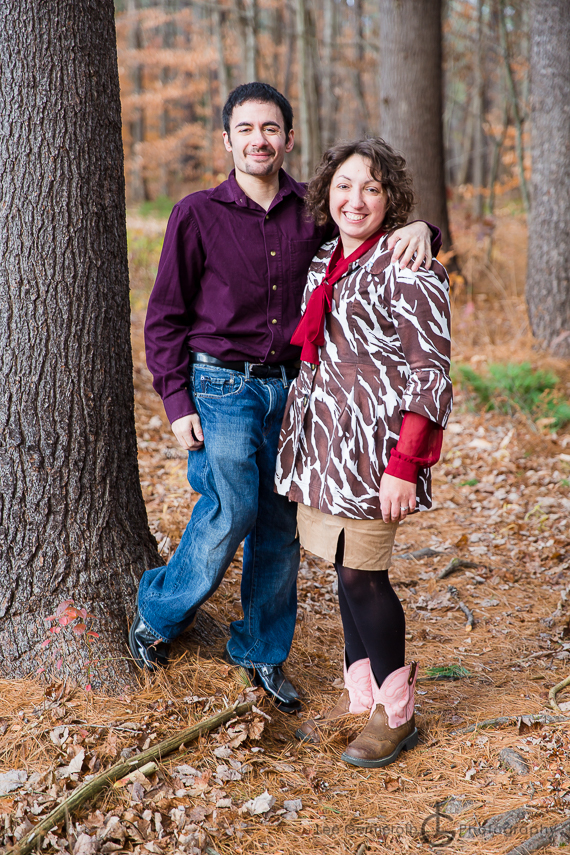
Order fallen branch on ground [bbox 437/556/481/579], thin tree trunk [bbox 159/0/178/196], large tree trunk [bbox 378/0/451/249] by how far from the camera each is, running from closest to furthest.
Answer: fallen branch on ground [bbox 437/556/481/579] → large tree trunk [bbox 378/0/451/249] → thin tree trunk [bbox 159/0/178/196]

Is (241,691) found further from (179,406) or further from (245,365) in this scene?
(245,365)

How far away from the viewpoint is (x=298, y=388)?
2.82 m

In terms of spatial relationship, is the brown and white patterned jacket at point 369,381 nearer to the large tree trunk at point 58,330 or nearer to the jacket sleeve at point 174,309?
the jacket sleeve at point 174,309

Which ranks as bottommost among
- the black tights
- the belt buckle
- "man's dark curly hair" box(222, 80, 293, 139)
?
the black tights

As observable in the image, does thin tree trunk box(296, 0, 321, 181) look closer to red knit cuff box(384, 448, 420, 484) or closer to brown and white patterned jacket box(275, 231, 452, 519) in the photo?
brown and white patterned jacket box(275, 231, 452, 519)

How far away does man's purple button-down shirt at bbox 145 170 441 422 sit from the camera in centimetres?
283

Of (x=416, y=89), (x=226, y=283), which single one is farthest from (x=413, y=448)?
(x=416, y=89)

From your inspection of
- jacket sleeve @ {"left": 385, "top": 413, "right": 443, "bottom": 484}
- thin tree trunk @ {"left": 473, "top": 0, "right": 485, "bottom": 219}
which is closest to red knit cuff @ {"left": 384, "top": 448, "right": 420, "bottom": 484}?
jacket sleeve @ {"left": 385, "top": 413, "right": 443, "bottom": 484}

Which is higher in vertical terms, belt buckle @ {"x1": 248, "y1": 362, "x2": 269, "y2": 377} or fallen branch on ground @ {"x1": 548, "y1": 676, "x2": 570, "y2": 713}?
belt buckle @ {"x1": 248, "y1": 362, "x2": 269, "y2": 377}

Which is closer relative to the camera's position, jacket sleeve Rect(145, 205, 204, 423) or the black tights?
the black tights

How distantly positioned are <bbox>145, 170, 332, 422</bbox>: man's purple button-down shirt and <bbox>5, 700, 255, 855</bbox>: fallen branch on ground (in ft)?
4.01

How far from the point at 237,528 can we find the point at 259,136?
158 cm

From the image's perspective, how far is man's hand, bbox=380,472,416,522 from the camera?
96.1 inches

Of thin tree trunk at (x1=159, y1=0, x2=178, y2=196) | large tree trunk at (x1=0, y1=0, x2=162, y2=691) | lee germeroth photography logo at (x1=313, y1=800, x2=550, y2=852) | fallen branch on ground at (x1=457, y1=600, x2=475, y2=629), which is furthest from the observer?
thin tree trunk at (x1=159, y1=0, x2=178, y2=196)
